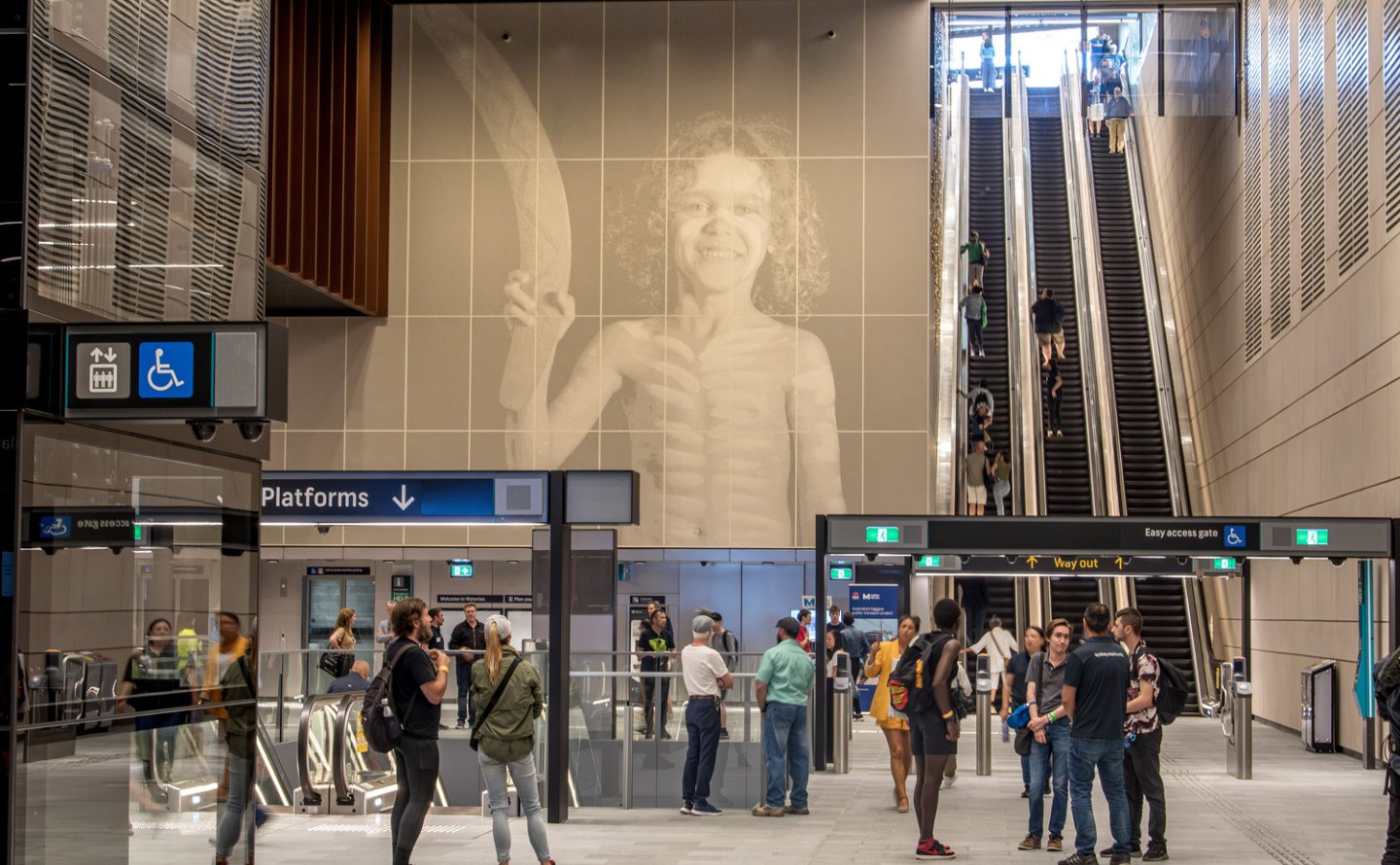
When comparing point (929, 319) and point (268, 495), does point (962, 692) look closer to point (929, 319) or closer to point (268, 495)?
point (268, 495)

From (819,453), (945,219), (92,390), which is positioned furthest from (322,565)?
(92,390)

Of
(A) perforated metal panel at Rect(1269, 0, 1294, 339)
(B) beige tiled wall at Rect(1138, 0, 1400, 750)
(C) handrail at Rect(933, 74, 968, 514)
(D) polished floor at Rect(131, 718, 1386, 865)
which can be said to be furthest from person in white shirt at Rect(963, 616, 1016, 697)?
(C) handrail at Rect(933, 74, 968, 514)

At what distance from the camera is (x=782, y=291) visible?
70.9 feet

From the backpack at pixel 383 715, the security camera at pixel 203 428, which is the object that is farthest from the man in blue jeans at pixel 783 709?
the security camera at pixel 203 428

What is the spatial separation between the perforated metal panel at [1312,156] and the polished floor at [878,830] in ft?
19.6

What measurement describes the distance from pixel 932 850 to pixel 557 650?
3.32 metres

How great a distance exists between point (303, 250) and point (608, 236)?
4.08 metres

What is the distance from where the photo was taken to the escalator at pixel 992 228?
97.9 ft

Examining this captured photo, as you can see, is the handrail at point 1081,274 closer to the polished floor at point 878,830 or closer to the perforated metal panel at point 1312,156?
the perforated metal panel at point 1312,156

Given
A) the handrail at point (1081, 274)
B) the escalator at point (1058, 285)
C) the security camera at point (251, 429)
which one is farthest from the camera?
the escalator at point (1058, 285)

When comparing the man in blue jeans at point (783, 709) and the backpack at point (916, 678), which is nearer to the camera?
the backpack at point (916, 678)

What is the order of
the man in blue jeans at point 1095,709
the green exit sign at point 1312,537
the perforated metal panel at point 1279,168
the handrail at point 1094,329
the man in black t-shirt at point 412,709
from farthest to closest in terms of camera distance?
1. the handrail at point 1094,329
2. the perforated metal panel at point 1279,168
3. the green exit sign at point 1312,537
4. the man in blue jeans at point 1095,709
5. the man in black t-shirt at point 412,709

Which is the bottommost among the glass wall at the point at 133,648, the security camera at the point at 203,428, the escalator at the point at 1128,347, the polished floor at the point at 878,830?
the polished floor at the point at 878,830

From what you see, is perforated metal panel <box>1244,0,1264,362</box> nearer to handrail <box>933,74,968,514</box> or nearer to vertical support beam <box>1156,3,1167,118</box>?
vertical support beam <box>1156,3,1167,118</box>
